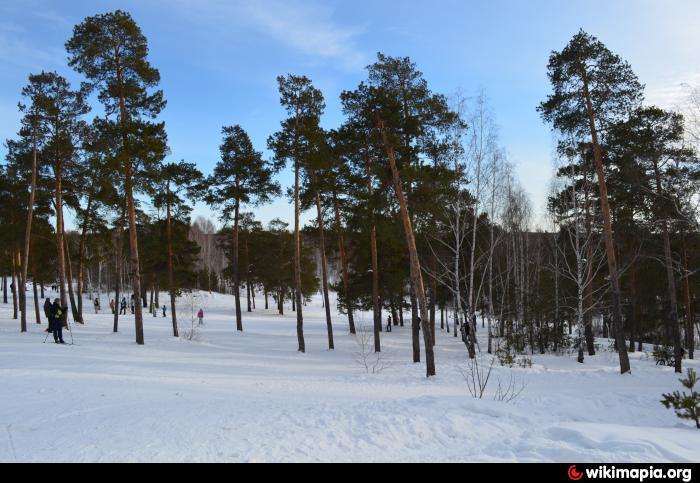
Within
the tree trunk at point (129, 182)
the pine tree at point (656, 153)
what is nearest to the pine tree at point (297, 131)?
the tree trunk at point (129, 182)

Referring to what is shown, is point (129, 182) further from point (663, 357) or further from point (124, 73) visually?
point (663, 357)

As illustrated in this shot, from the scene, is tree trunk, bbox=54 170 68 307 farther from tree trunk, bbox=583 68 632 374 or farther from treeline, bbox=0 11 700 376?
tree trunk, bbox=583 68 632 374

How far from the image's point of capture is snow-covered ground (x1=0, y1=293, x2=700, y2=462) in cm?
506

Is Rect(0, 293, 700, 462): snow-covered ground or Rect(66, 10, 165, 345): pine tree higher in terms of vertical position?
Rect(66, 10, 165, 345): pine tree

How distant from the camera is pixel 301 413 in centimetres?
669

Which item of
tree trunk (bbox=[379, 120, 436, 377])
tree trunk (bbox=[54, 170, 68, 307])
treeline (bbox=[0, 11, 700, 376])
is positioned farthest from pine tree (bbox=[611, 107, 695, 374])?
tree trunk (bbox=[54, 170, 68, 307])

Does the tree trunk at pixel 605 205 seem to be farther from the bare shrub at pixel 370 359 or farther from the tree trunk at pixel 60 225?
the tree trunk at pixel 60 225

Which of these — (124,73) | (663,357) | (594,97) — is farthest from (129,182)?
(663,357)

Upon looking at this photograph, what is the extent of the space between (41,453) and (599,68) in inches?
691

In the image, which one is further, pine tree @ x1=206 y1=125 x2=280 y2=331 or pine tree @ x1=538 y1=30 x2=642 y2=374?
pine tree @ x1=206 y1=125 x2=280 y2=331

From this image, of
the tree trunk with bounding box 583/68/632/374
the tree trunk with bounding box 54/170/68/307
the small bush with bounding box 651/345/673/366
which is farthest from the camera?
the tree trunk with bounding box 54/170/68/307

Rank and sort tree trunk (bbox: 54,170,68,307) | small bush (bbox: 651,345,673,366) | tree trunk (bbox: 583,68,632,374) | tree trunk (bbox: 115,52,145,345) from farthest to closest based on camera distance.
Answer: tree trunk (bbox: 54,170,68,307) → small bush (bbox: 651,345,673,366) → tree trunk (bbox: 115,52,145,345) → tree trunk (bbox: 583,68,632,374)

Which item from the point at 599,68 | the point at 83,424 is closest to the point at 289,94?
the point at 599,68

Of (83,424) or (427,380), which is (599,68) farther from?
(83,424)
